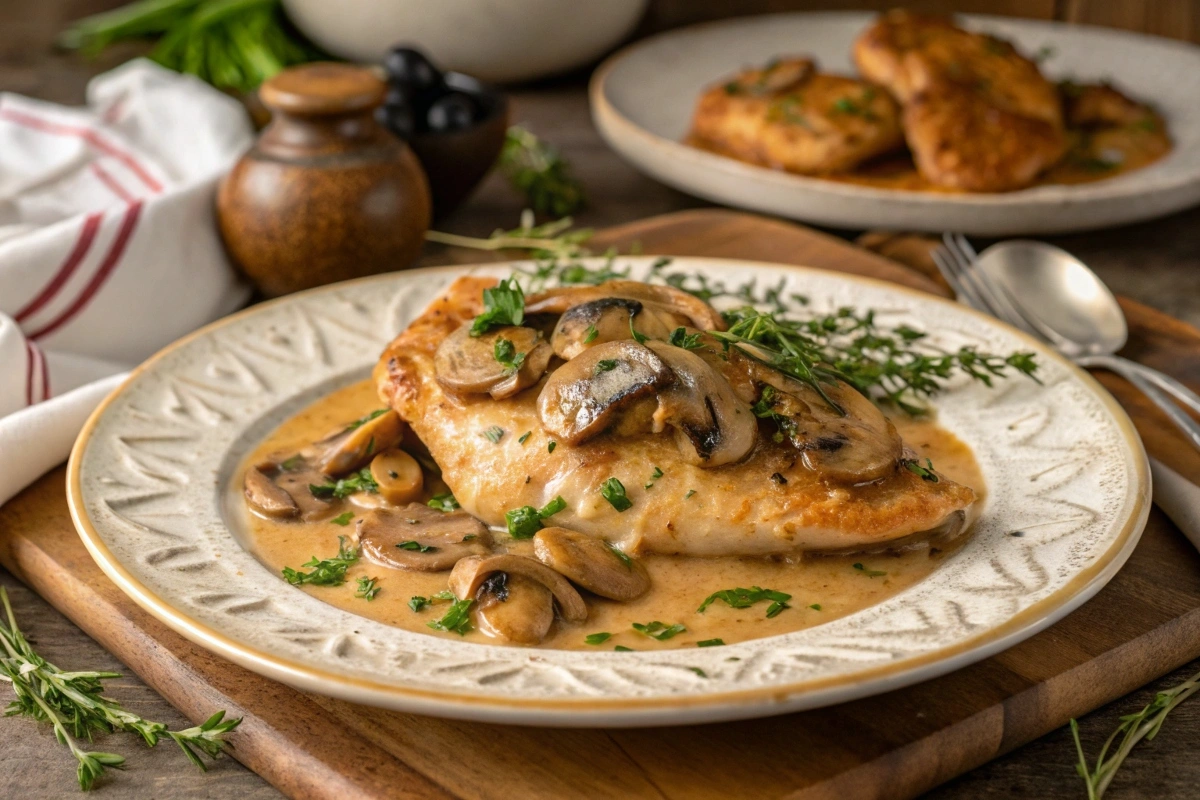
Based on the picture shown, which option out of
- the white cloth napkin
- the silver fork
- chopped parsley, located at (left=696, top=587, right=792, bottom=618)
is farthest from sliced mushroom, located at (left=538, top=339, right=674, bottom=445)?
the silver fork

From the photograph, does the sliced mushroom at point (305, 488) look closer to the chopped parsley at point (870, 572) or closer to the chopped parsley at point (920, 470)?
the chopped parsley at point (870, 572)

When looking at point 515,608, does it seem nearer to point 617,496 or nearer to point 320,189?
point 617,496

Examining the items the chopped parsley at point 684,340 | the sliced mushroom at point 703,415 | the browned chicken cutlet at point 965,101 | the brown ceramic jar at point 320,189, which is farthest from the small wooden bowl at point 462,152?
the sliced mushroom at point 703,415

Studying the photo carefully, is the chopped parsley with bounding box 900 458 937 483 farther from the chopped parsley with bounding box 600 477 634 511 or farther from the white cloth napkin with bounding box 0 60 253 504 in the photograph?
the white cloth napkin with bounding box 0 60 253 504

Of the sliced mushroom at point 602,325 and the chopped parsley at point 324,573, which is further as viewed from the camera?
the sliced mushroom at point 602,325

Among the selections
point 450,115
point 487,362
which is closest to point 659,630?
point 487,362

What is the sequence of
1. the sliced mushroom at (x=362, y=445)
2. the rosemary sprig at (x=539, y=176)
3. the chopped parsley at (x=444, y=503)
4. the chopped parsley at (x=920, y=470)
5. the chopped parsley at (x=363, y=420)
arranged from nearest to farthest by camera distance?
the chopped parsley at (x=920, y=470) < the chopped parsley at (x=444, y=503) < the sliced mushroom at (x=362, y=445) < the chopped parsley at (x=363, y=420) < the rosemary sprig at (x=539, y=176)

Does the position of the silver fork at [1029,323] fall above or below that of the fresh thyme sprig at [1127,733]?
below

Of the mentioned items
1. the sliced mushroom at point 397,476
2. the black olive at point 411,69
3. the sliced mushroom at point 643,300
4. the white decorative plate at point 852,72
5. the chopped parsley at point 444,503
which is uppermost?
the sliced mushroom at point 643,300
